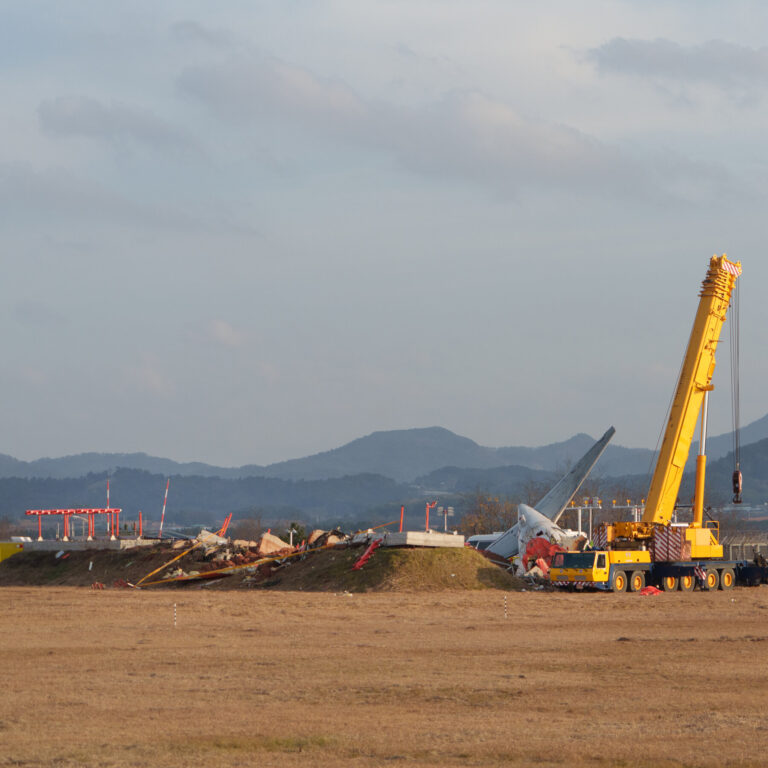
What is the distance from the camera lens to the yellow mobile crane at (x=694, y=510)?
4303cm

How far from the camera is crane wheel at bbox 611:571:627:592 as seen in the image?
41156 millimetres

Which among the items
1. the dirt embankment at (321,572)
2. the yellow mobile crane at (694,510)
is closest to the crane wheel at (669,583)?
the yellow mobile crane at (694,510)

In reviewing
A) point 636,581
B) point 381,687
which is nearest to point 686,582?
point 636,581

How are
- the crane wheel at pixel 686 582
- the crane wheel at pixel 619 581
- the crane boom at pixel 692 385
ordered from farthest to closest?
the crane boom at pixel 692 385
the crane wheel at pixel 686 582
the crane wheel at pixel 619 581

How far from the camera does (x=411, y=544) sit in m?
43.3

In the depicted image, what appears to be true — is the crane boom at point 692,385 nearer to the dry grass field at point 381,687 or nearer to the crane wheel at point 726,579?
the crane wheel at point 726,579

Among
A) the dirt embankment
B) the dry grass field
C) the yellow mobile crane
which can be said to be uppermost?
the yellow mobile crane

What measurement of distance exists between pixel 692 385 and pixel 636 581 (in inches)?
315

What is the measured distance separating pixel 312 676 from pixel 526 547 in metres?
28.3

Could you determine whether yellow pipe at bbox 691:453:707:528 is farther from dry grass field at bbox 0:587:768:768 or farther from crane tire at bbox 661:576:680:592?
dry grass field at bbox 0:587:768:768

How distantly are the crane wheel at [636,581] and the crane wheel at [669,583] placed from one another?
0.96m

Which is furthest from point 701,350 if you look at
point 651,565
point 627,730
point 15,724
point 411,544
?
point 15,724

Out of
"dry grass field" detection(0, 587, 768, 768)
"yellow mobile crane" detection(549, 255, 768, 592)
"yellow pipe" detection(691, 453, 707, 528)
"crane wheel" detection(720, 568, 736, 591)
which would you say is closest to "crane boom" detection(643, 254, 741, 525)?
"yellow mobile crane" detection(549, 255, 768, 592)

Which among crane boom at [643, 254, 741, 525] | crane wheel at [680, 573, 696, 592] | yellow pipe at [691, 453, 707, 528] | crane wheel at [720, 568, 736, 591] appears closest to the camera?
crane wheel at [680, 573, 696, 592]
